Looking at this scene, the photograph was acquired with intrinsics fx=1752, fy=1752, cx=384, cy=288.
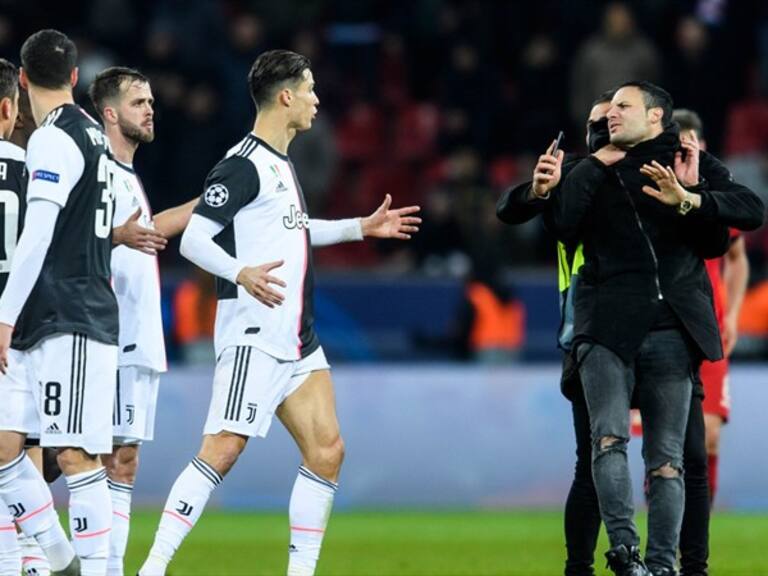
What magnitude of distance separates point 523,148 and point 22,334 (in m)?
10.3

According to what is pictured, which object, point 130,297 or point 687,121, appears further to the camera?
point 687,121

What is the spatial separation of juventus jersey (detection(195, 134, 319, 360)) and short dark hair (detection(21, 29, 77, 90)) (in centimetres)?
86

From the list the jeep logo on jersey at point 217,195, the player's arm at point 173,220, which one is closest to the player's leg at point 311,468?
the jeep logo on jersey at point 217,195

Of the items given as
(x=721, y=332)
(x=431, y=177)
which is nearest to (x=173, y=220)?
(x=721, y=332)

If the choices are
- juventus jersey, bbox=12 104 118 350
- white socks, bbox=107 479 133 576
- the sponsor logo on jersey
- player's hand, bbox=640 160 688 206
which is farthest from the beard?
player's hand, bbox=640 160 688 206

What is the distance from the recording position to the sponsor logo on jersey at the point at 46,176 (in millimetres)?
7480

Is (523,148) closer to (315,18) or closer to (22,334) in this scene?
(315,18)

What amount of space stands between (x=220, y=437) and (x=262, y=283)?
2.69 ft

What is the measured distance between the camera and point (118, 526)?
27.9ft

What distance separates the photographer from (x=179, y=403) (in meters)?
14.3

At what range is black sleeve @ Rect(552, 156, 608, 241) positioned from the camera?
319 inches

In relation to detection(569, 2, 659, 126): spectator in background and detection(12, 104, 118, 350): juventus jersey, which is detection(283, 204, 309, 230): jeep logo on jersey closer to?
detection(12, 104, 118, 350): juventus jersey

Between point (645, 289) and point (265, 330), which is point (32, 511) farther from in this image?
point (645, 289)

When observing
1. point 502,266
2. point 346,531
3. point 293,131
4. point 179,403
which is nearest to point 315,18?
point 502,266
